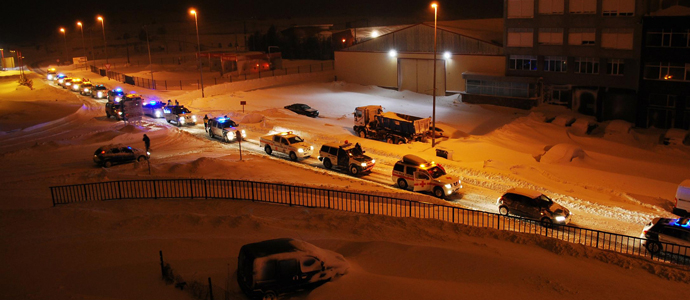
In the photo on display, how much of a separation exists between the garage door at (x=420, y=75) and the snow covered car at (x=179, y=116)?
24.1 m

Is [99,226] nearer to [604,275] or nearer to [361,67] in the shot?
[604,275]

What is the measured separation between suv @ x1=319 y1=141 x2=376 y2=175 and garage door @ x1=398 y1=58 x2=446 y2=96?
26.4 metres

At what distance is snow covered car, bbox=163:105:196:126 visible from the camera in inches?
1476

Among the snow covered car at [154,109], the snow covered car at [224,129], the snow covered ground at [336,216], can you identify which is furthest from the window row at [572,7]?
the snow covered car at [154,109]

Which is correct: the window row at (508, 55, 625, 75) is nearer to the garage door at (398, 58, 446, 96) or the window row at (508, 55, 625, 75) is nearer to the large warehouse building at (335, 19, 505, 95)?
the large warehouse building at (335, 19, 505, 95)

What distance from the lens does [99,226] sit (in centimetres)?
1516

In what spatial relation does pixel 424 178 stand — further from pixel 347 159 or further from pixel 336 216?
pixel 336 216

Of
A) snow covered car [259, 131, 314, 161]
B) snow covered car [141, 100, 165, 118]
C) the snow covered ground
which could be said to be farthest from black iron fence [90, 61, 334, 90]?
snow covered car [259, 131, 314, 161]

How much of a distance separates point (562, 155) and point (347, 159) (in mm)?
12740

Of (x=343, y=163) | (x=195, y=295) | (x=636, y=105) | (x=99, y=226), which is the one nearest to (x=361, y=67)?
(x=636, y=105)

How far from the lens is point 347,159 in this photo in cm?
2609

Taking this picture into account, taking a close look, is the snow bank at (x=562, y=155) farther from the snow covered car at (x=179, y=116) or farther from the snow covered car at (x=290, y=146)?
the snow covered car at (x=179, y=116)

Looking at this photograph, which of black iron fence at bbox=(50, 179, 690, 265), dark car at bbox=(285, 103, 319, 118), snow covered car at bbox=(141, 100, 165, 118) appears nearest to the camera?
black iron fence at bbox=(50, 179, 690, 265)

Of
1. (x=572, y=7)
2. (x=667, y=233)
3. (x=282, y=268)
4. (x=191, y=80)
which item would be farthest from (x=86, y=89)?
(x=667, y=233)
